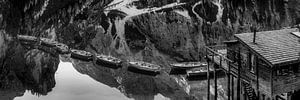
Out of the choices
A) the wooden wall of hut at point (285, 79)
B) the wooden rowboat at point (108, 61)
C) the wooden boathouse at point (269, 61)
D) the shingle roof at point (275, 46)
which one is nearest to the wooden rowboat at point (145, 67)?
the wooden rowboat at point (108, 61)

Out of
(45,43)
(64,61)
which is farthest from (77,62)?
Result: (45,43)

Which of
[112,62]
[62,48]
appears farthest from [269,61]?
[62,48]

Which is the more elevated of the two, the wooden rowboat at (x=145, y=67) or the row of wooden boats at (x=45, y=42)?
the row of wooden boats at (x=45, y=42)

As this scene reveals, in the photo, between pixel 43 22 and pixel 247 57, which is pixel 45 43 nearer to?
pixel 43 22

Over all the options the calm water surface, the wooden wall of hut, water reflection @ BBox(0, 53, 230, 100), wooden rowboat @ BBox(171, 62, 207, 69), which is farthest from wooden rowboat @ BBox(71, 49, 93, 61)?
the wooden wall of hut

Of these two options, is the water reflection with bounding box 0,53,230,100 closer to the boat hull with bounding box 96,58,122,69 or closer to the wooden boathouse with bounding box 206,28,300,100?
the boat hull with bounding box 96,58,122,69

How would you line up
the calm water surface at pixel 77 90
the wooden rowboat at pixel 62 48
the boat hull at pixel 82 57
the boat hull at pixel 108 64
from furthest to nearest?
the wooden rowboat at pixel 62 48
the boat hull at pixel 82 57
the boat hull at pixel 108 64
the calm water surface at pixel 77 90

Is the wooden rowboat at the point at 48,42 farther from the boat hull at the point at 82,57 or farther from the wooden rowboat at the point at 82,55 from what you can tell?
the boat hull at the point at 82,57
